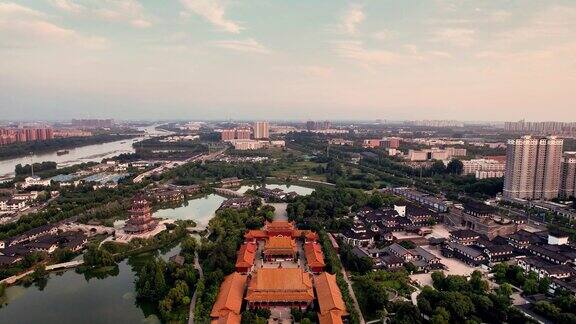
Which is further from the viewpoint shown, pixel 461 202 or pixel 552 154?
pixel 552 154

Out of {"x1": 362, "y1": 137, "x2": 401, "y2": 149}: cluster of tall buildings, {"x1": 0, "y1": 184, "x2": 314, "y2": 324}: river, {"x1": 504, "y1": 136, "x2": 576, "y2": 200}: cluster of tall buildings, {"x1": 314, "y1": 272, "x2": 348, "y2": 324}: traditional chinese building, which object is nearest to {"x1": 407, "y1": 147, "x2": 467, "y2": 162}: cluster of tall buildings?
{"x1": 362, "y1": 137, "x2": 401, "y2": 149}: cluster of tall buildings

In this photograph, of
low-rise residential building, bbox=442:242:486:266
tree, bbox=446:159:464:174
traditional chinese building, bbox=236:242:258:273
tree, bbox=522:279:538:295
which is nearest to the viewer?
tree, bbox=522:279:538:295

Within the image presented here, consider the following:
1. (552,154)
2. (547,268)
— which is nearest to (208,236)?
(547,268)

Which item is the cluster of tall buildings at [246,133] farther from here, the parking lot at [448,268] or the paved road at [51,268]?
the parking lot at [448,268]

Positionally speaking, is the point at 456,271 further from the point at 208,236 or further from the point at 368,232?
the point at 208,236

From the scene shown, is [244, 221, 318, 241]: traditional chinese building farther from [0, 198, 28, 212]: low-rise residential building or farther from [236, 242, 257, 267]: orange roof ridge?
[0, 198, 28, 212]: low-rise residential building

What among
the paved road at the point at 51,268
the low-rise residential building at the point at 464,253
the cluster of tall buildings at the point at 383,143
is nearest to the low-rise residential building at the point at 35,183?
the paved road at the point at 51,268
